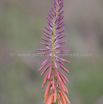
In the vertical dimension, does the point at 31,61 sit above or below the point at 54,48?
below

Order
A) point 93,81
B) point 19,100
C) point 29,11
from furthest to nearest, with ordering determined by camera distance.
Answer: point 29,11, point 93,81, point 19,100

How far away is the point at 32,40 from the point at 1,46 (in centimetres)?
229

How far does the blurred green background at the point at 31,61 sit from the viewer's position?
9.76 meters

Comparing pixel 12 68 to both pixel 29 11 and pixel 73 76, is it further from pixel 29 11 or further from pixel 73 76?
pixel 29 11

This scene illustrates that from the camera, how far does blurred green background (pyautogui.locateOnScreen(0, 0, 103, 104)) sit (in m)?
9.76

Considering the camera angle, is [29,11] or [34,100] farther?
[29,11]

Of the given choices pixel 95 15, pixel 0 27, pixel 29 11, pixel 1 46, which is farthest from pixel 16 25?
pixel 95 15

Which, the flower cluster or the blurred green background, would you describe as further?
the blurred green background

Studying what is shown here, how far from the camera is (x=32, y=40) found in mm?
12305

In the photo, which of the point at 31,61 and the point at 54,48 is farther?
the point at 31,61

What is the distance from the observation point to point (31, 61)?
1148cm

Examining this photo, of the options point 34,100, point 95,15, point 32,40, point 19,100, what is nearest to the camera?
point 19,100

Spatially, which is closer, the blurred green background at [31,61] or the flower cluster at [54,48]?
the flower cluster at [54,48]

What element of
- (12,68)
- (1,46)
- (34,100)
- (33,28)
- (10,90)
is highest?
(33,28)
